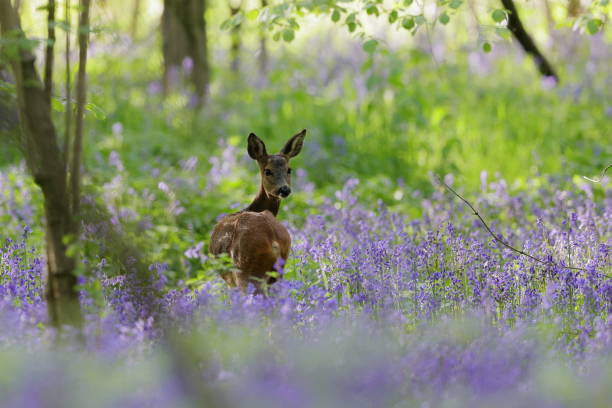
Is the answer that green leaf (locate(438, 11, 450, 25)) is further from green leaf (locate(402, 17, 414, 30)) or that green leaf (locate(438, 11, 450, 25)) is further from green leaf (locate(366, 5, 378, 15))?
green leaf (locate(366, 5, 378, 15))

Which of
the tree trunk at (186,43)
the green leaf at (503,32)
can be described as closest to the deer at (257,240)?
the green leaf at (503,32)

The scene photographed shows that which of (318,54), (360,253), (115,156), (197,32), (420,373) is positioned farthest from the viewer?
(318,54)

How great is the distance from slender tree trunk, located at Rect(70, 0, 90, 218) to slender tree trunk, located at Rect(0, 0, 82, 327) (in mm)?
44

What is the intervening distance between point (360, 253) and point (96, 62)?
12.3m

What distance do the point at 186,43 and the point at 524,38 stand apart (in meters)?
5.19

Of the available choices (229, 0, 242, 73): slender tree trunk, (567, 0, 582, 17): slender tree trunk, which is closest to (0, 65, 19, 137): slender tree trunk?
(567, 0, 582, 17): slender tree trunk

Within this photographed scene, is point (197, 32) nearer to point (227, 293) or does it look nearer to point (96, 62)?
point (96, 62)

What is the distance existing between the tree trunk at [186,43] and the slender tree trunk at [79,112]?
8.25 meters

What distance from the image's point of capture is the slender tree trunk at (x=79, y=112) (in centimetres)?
382

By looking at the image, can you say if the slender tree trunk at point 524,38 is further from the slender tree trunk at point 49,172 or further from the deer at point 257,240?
the slender tree trunk at point 49,172

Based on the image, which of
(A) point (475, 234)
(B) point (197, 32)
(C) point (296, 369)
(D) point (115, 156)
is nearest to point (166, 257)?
(D) point (115, 156)

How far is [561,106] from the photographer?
11.6m

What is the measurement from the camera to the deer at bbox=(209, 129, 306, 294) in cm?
490

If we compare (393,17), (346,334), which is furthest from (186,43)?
(346,334)
